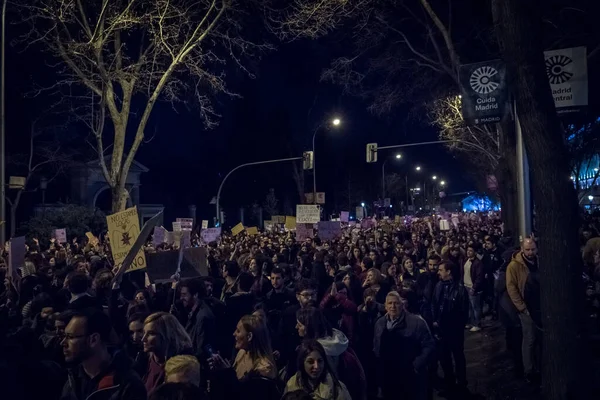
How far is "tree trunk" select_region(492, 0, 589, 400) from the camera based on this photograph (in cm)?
403

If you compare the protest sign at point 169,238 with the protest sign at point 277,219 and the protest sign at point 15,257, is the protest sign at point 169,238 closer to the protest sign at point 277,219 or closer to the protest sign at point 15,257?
the protest sign at point 15,257

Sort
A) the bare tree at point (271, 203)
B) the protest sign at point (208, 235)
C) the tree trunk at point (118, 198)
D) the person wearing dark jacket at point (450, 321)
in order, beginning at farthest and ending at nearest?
1. the bare tree at point (271, 203)
2. the protest sign at point (208, 235)
3. the tree trunk at point (118, 198)
4. the person wearing dark jacket at point (450, 321)

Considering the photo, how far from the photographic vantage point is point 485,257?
41.4ft

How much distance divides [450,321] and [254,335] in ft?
12.8

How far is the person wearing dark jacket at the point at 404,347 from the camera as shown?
596 cm

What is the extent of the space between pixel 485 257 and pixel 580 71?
5.34 meters

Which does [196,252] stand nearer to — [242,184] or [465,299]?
[465,299]

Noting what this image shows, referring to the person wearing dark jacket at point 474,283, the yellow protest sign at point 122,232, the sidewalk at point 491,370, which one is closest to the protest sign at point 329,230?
the person wearing dark jacket at point 474,283

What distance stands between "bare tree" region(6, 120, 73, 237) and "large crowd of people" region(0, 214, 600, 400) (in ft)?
96.3

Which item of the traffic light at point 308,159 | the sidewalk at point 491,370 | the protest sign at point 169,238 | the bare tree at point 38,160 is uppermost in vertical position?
the bare tree at point 38,160

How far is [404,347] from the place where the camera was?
5969mm

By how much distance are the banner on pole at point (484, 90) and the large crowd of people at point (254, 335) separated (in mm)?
2467

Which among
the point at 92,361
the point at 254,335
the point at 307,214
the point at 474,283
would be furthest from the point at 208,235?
the point at 92,361

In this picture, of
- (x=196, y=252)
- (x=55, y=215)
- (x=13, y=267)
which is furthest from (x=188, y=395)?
(x=55, y=215)
